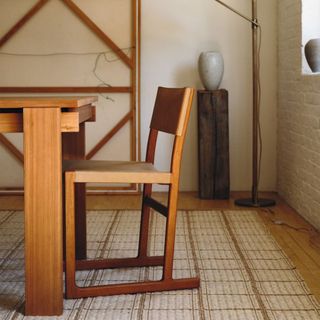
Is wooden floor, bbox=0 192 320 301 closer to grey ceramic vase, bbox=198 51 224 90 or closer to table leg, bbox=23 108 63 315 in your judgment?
grey ceramic vase, bbox=198 51 224 90

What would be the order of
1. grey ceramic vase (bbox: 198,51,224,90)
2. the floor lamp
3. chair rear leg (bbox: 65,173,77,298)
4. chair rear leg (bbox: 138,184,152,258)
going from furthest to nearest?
grey ceramic vase (bbox: 198,51,224,90) < the floor lamp < chair rear leg (bbox: 138,184,152,258) < chair rear leg (bbox: 65,173,77,298)

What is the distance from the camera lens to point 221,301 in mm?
2363

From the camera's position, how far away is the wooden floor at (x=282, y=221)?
285 centimetres

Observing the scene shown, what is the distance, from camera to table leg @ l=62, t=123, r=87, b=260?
2.88 meters

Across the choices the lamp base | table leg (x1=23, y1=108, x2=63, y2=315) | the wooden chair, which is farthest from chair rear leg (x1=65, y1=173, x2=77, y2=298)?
the lamp base

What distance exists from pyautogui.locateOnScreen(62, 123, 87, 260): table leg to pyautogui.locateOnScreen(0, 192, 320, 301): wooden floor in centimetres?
96

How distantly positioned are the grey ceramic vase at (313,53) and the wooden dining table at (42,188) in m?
1.91

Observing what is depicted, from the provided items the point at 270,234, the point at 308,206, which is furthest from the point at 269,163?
the point at 270,234

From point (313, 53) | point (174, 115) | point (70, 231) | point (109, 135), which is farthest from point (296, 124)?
point (70, 231)

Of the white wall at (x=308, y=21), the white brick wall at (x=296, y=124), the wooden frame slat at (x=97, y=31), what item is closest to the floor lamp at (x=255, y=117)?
the white brick wall at (x=296, y=124)

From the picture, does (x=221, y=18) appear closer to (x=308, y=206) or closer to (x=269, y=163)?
(x=269, y=163)

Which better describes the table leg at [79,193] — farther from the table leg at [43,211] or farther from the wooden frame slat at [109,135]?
the wooden frame slat at [109,135]

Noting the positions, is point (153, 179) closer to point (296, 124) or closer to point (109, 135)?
→ point (296, 124)

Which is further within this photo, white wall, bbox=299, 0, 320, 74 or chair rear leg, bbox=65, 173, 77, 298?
white wall, bbox=299, 0, 320, 74
